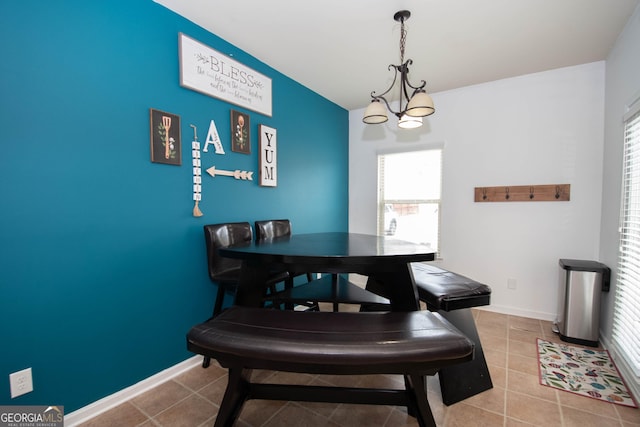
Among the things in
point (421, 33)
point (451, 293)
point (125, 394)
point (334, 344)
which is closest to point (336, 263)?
point (334, 344)

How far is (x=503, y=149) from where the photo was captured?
10.2 ft

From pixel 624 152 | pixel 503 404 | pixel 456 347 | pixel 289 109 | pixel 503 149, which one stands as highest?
pixel 289 109

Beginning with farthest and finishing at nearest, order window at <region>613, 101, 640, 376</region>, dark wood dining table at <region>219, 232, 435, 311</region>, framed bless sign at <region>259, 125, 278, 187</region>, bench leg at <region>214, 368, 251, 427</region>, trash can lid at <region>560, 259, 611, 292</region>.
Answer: framed bless sign at <region>259, 125, 278, 187</region> → trash can lid at <region>560, 259, 611, 292</region> → window at <region>613, 101, 640, 376</region> → bench leg at <region>214, 368, 251, 427</region> → dark wood dining table at <region>219, 232, 435, 311</region>

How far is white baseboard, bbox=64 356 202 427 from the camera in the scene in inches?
60.0

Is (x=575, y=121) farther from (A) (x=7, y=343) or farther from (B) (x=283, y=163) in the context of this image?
(A) (x=7, y=343)

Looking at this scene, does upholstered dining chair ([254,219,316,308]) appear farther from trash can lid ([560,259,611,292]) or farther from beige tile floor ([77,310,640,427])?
trash can lid ([560,259,611,292])

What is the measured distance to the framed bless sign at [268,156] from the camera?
104 inches

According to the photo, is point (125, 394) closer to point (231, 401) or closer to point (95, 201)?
point (231, 401)

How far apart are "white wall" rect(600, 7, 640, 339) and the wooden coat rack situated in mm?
311

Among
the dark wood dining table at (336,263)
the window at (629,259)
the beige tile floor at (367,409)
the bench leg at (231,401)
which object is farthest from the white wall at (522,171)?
the bench leg at (231,401)

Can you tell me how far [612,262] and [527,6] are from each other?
217cm

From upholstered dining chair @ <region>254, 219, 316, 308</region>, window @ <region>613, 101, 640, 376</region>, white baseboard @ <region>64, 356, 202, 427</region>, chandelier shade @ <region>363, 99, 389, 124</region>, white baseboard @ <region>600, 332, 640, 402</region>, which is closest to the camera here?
white baseboard @ <region>64, 356, 202, 427</region>

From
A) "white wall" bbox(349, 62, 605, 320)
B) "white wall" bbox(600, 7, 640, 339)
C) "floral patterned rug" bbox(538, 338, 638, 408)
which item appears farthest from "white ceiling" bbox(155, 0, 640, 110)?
"floral patterned rug" bbox(538, 338, 638, 408)

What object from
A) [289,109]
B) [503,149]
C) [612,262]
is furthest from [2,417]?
[503,149]
